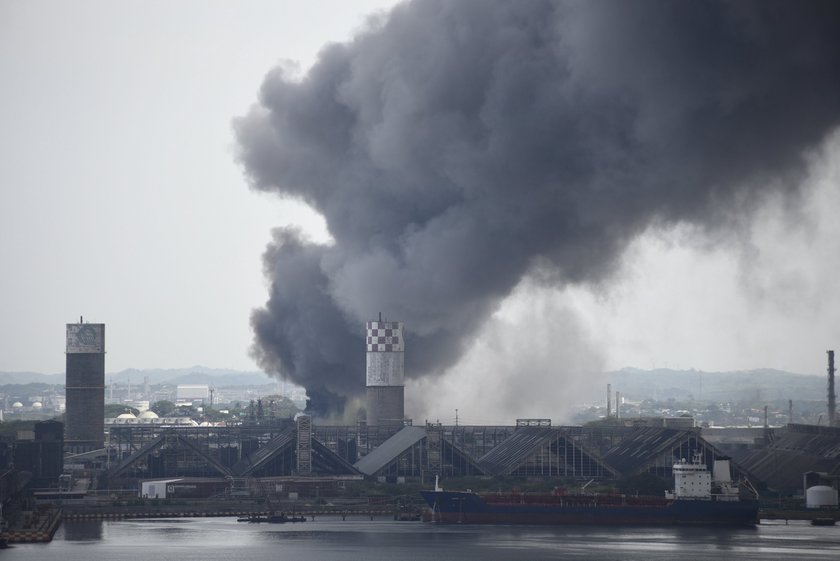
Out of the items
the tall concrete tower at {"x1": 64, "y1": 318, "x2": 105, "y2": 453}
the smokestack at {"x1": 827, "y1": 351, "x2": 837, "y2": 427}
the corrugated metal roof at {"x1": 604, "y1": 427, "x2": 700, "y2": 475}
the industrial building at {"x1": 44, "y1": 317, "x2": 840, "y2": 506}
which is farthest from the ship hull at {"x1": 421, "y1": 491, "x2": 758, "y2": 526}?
the smokestack at {"x1": 827, "y1": 351, "x2": 837, "y2": 427}

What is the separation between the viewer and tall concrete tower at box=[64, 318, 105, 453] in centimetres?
9912

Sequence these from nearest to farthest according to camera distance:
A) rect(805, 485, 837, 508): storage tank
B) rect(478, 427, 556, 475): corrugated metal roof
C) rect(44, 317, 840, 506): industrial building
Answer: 1. rect(805, 485, 837, 508): storage tank
2. rect(44, 317, 840, 506): industrial building
3. rect(478, 427, 556, 475): corrugated metal roof

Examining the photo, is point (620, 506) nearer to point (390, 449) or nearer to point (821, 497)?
point (821, 497)

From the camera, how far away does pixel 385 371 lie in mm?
97438

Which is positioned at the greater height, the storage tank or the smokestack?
the smokestack

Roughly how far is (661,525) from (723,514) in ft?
9.19

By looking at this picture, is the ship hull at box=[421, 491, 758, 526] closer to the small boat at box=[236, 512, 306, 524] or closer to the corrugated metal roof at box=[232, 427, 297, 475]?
the small boat at box=[236, 512, 306, 524]

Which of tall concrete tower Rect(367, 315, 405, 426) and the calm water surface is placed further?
tall concrete tower Rect(367, 315, 405, 426)

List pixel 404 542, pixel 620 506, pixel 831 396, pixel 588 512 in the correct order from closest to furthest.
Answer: pixel 404 542 → pixel 620 506 → pixel 588 512 → pixel 831 396

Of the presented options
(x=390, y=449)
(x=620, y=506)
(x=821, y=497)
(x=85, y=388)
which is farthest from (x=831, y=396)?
(x=85, y=388)

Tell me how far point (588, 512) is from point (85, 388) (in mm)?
36060

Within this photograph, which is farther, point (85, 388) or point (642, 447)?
point (85, 388)

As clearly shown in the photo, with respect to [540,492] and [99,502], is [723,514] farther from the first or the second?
[99,502]

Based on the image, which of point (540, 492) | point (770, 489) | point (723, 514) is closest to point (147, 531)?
point (540, 492)
